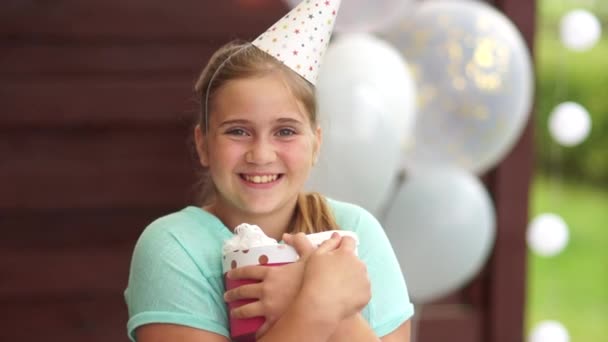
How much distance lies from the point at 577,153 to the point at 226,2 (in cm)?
208

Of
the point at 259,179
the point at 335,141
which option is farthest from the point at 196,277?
the point at 335,141

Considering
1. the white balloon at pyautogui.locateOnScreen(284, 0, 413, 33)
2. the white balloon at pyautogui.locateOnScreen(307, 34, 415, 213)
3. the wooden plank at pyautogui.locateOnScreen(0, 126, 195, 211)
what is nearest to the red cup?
the white balloon at pyautogui.locateOnScreen(307, 34, 415, 213)

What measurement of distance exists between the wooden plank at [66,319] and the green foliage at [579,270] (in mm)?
2028

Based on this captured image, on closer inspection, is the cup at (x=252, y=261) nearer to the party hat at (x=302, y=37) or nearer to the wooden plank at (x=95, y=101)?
the party hat at (x=302, y=37)

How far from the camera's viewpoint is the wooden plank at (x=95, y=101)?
3066 millimetres

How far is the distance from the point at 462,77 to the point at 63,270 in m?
1.25

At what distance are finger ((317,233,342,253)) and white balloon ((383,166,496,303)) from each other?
61.9 inches

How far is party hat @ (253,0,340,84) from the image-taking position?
1319mm

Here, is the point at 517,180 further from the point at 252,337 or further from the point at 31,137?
the point at 252,337

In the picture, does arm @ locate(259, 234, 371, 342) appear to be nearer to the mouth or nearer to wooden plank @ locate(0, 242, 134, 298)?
the mouth

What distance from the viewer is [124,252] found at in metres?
3.20

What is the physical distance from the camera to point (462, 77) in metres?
2.73

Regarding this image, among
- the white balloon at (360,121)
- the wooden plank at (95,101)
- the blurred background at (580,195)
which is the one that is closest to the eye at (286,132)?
the white balloon at (360,121)

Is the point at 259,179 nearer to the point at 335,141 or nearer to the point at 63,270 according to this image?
the point at 335,141
